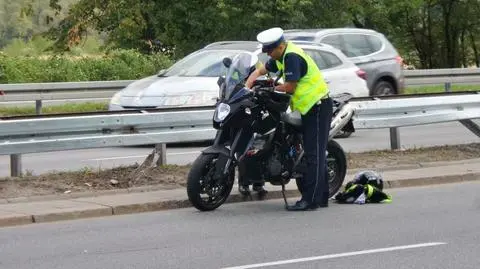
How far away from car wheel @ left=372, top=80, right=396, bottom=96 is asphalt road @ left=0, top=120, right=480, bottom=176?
3.07 ft

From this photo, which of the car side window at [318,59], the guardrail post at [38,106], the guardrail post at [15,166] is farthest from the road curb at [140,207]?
the guardrail post at [38,106]

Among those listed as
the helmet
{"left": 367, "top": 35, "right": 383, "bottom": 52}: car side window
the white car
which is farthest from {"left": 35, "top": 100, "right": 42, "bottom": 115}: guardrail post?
the helmet

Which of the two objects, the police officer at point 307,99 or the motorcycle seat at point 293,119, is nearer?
the police officer at point 307,99

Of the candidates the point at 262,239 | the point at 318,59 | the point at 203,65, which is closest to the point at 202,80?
the point at 203,65

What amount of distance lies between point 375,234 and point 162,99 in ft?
24.3

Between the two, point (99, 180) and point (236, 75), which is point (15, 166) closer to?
point (99, 180)

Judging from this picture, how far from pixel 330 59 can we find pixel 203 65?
243cm

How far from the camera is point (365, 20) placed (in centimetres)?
4072

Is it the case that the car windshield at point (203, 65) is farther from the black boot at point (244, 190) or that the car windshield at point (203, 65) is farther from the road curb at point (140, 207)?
the black boot at point (244, 190)

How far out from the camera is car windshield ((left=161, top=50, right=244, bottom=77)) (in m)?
16.1

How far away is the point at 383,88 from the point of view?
1966 centimetres

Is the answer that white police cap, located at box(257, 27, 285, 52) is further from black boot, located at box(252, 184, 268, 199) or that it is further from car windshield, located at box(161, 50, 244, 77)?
car windshield, located at box(161, 50, 244, 77)

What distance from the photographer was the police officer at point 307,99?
9.62m

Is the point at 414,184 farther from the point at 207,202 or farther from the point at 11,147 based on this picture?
the point at 11,147
